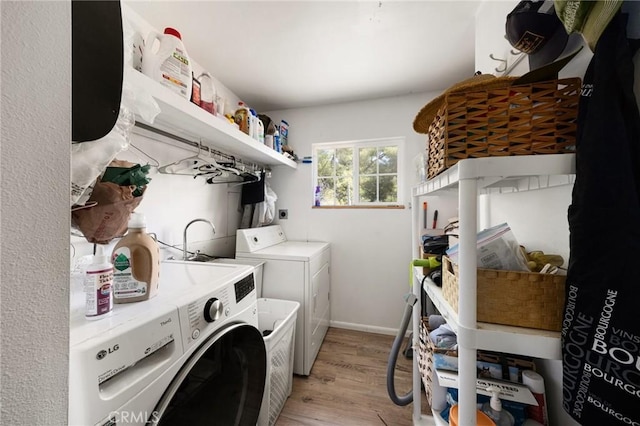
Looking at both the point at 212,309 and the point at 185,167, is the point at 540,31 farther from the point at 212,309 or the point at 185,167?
the point at 185,167

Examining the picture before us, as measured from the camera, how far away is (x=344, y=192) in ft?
8.03

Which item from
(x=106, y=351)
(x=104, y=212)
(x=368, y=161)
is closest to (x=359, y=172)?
(x=368, y=161)

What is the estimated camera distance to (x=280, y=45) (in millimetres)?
1510

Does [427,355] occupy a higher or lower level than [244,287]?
lower

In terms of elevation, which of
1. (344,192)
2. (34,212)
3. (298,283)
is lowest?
(298,283)

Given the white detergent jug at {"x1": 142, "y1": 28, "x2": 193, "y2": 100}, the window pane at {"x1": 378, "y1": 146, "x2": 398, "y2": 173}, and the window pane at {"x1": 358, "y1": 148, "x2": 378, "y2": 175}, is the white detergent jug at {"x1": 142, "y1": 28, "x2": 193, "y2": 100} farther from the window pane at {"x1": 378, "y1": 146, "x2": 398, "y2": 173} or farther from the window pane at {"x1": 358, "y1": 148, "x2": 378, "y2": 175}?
the window pane at {"x1": 378, "y1": 146, "x2": 398, "y2": 173}

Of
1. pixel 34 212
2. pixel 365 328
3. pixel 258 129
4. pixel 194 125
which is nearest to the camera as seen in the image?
pixel 34 212

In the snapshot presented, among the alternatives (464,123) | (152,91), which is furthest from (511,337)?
(152,91)

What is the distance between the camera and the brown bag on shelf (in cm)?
57

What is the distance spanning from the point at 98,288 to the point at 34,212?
36cm

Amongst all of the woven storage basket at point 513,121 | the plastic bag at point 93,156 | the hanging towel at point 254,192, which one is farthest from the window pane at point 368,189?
the plastic bag at point 93,156

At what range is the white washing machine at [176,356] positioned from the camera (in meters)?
0.46

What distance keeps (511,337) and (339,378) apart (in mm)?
1486

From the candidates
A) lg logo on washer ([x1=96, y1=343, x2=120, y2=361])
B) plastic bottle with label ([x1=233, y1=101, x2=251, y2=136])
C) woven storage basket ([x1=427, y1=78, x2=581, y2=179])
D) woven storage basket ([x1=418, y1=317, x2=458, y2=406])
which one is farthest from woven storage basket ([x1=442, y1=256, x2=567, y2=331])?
plastic bottle with label ([x1=233, y1=101, x2=251, y2=136])
